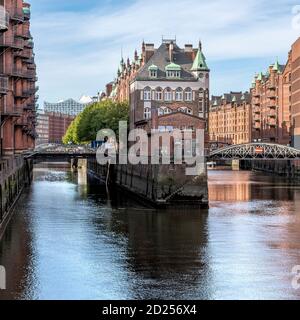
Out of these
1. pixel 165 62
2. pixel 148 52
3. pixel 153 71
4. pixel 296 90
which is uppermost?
pixel 148 52

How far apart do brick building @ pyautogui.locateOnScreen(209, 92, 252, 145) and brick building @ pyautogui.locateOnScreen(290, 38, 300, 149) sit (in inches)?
1894

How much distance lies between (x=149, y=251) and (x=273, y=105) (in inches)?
3890

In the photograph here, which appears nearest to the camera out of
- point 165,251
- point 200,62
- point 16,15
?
point 165,251

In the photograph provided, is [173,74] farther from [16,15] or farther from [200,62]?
[16,15]

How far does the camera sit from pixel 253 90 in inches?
6147

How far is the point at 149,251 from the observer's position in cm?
3934

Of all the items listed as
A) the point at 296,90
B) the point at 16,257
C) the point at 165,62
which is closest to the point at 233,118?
the point at 296,90

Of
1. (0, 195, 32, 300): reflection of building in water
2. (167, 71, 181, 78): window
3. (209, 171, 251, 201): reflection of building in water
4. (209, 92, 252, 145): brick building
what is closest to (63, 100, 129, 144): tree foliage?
(167, 71, 181, 78): window

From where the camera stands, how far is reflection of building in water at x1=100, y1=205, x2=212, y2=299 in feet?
102

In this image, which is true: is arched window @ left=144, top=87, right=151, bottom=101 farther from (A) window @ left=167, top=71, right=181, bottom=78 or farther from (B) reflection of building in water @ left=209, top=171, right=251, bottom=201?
(B) reflection of building in water @ left=209, top=171, right=251, bottom=201

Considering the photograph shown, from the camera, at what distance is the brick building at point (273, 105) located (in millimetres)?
127219

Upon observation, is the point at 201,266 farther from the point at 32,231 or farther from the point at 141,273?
the point at 32,231

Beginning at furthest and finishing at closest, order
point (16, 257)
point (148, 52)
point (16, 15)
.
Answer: point (148, 52), point (16, 15), point (16, 257)
